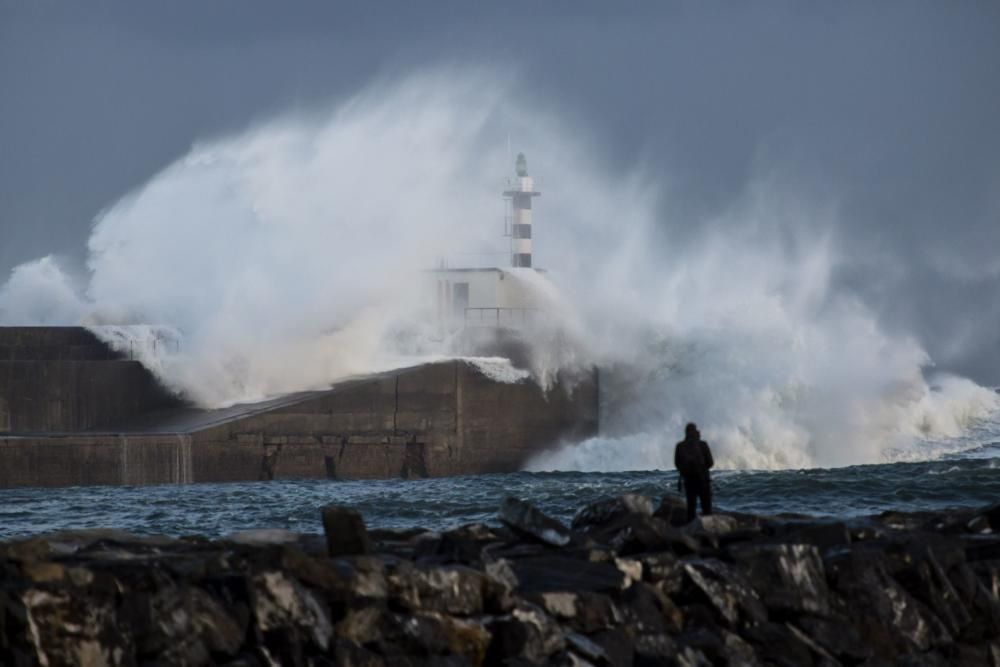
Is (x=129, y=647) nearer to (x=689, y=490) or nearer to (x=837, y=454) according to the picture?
(x=689, y=490)

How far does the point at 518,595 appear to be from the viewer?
29.2ft

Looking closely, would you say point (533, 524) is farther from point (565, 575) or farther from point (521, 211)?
point (521, 211)

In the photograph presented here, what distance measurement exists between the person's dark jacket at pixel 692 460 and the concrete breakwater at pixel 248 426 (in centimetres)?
1469

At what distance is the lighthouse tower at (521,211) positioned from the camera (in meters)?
52.3

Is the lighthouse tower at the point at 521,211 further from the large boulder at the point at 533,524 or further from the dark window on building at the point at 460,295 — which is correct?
the large boulder at the point at 533,524

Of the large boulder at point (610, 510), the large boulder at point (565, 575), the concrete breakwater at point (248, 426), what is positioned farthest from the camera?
the concrete breakwater at point (248, 426)

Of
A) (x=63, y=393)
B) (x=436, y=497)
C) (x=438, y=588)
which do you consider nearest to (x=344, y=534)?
(x=438, y=588)

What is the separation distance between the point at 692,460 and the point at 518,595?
10.4ft

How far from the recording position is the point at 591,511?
11320 mm

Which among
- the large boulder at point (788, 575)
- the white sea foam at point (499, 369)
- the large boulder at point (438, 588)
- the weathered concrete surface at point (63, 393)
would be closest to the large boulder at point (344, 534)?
the large boulder at point (438, 588)

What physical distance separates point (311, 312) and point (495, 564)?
2571cm

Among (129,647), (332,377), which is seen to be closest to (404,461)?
(332,377)

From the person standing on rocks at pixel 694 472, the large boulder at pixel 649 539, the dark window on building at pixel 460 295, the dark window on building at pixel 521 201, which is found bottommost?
the large boulder at pixel 649 539

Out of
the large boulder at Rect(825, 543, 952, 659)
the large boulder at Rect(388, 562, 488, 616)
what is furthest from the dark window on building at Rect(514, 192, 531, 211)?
the large boulder at Rect(388, 562, 488, 616)
